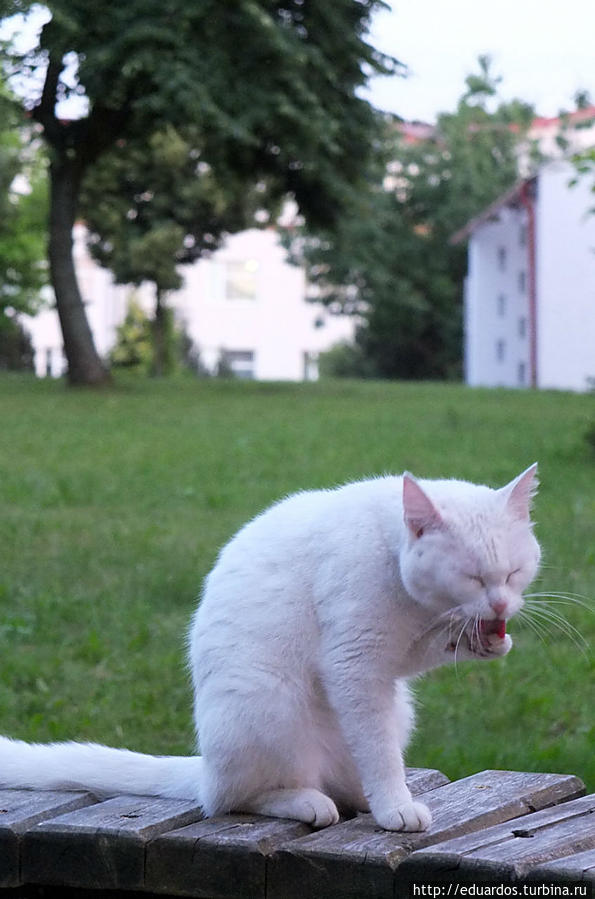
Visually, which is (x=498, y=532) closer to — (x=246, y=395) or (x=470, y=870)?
(x=470, y=870)

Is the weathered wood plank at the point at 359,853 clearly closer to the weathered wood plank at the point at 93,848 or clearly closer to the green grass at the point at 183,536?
the weathered wood plank at the point at 93,848

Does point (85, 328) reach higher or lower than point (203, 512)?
higher

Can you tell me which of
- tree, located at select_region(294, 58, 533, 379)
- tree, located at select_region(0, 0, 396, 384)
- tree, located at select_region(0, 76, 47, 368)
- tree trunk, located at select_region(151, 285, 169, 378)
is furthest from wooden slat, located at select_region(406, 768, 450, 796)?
tree, located at select_region(294, 58, 533, 379)

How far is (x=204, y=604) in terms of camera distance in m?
3.06

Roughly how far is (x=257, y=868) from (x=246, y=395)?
18.2 metres

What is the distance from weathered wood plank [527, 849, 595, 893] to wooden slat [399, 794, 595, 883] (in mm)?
20

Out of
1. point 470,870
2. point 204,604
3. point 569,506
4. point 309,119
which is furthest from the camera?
point 309,119

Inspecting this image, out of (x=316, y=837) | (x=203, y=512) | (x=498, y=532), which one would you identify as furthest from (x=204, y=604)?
(x=203, y=512)

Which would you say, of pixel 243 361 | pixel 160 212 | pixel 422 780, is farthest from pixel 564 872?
pixel 243 361

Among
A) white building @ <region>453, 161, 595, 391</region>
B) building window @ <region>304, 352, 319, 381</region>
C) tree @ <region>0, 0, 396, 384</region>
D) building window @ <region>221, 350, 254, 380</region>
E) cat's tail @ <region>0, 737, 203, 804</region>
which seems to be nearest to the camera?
cat's tail @ <region>0, 737, 203, 804</region>

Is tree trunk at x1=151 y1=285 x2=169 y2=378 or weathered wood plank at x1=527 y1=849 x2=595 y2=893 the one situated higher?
tree trunk at x1=151 y1=285 x2=169 y2=378

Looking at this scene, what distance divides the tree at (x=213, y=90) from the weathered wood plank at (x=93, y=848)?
15.1m

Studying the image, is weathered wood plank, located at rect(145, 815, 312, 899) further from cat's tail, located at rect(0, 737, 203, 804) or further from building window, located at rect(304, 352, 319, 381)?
building window, located at rect(304, 352, 319, 381)

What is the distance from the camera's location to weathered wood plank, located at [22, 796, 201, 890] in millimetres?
2783
